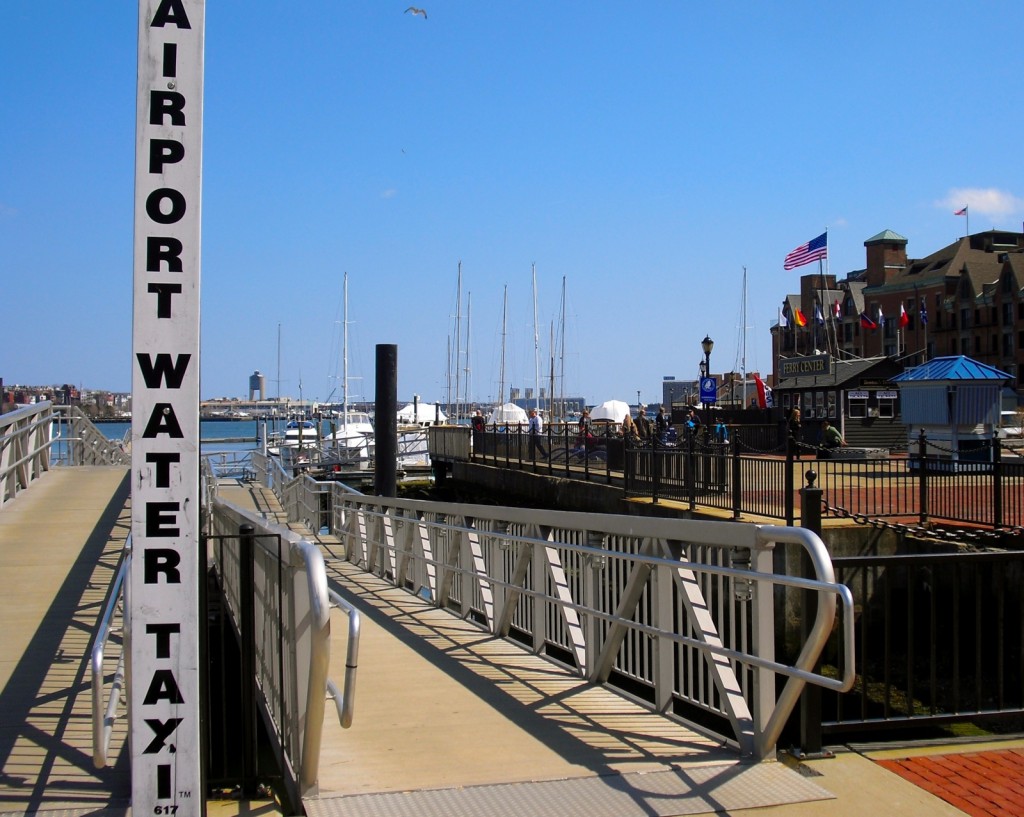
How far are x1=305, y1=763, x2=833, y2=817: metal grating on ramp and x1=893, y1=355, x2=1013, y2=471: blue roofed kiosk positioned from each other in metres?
22.7

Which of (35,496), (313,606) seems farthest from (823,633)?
(35,496)

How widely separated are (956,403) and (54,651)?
2370cm

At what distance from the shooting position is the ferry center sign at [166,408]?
4105 millimetres

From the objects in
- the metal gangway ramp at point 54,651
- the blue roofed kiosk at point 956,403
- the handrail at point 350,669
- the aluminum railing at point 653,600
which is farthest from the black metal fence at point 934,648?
the blue roofed kiosk at point 956,403

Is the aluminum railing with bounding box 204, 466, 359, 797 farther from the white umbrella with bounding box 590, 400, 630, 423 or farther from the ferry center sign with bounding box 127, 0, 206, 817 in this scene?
the white umbrella with bounding box 590, 400, 630, 423

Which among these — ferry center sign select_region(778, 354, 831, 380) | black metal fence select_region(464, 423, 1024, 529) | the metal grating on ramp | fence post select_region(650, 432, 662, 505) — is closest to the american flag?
ferry center sign select_region(778, 354, 831, 380)

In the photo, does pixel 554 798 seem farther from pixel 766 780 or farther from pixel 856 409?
pixel 856 409

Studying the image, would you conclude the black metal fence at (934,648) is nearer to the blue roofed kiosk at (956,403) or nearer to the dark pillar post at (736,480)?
the dark pillar post at (736,480)

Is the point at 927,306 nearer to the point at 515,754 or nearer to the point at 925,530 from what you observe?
the point at 925,530

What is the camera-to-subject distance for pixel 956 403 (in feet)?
87.8

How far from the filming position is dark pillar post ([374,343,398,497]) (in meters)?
20.8

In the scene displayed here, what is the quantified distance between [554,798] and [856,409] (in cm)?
4364

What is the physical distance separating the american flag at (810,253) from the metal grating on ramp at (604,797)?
46073 mm

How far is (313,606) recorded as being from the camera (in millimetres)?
4602
